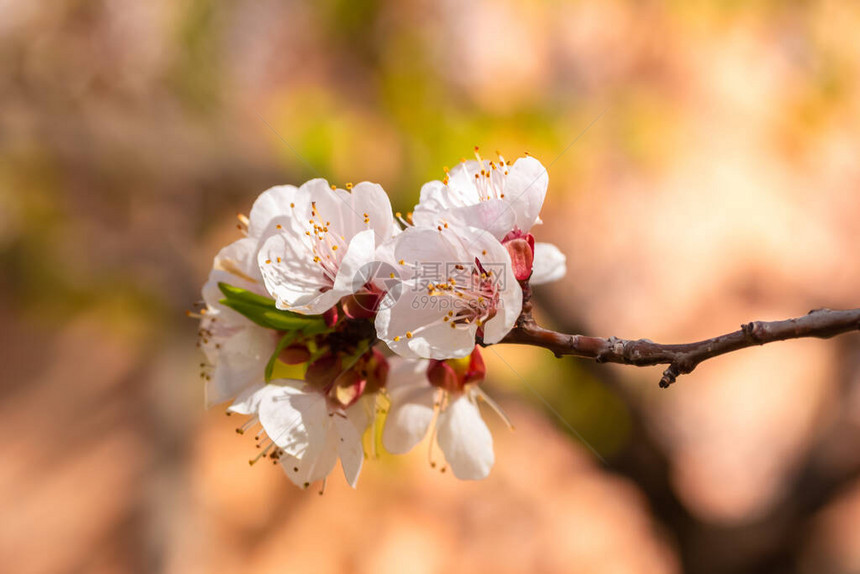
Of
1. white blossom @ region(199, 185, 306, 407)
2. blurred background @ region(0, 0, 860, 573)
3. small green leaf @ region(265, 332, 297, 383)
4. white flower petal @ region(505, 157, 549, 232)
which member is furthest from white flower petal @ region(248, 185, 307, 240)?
blurred background @ region(0, 0, 860, 573)

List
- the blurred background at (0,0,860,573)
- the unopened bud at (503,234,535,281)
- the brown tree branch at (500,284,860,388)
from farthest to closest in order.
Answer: the blurred background at (0,0,860,573), the unopened bud at (503,234,535,281), the brown tree branch at (500,284,860,388)

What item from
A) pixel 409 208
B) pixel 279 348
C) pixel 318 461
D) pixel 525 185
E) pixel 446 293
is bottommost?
pixel 409 208

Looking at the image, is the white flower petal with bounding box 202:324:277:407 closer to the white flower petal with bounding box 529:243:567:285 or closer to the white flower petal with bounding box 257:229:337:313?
the white flower petal with bounding box 257:229:337:313

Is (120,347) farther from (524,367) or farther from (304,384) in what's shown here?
(304,384)

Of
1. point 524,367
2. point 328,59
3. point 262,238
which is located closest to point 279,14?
point 328,59

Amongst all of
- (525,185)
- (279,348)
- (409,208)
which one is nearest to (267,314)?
(279,348)

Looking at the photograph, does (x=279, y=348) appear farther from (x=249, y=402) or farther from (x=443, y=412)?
(x=443, y=412)
